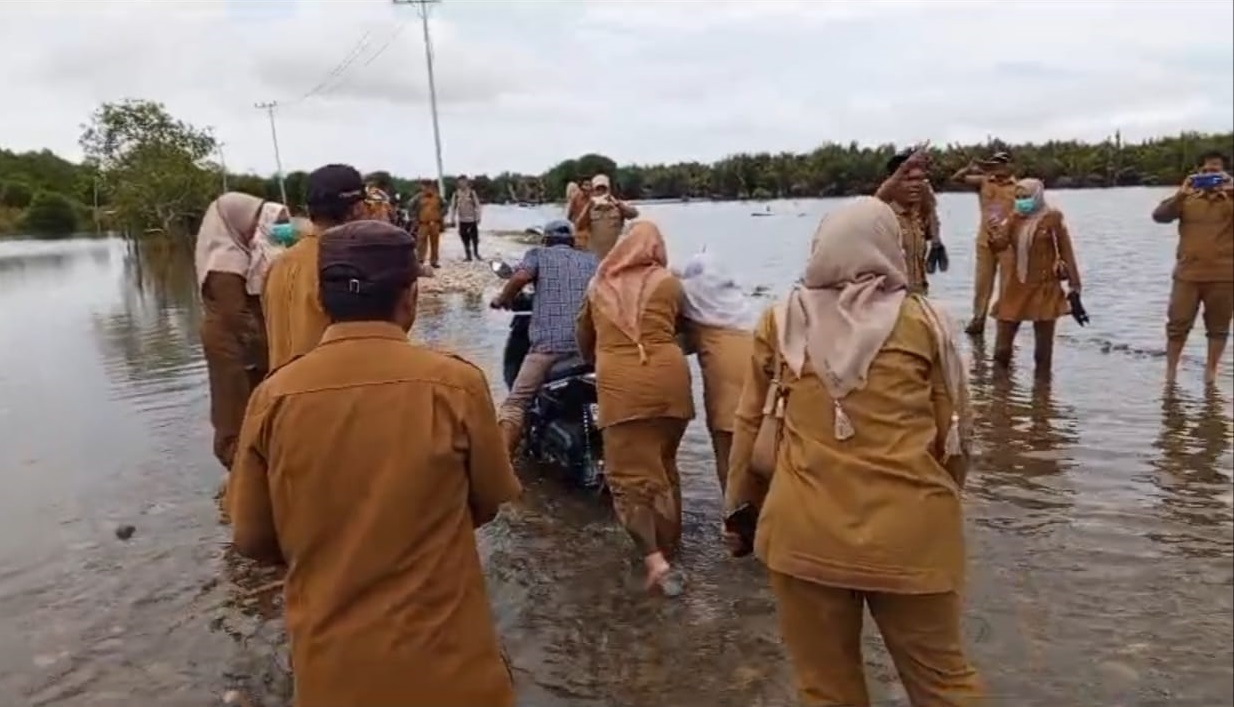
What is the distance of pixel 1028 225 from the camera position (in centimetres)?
1009

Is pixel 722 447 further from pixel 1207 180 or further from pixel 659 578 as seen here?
pixel 1207 180

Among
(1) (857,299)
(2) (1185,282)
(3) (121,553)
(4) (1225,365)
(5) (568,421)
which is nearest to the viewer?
(1) (857,299)

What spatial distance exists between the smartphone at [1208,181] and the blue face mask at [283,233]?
701 cm

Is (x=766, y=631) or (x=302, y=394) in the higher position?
(x=302, y=394)

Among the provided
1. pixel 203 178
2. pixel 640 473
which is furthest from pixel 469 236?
pixel 203 178

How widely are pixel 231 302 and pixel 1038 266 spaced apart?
6.84 m

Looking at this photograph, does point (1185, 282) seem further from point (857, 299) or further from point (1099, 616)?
point (857, 299)

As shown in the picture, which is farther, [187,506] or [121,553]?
[187,506]

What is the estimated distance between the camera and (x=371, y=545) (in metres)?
2.52

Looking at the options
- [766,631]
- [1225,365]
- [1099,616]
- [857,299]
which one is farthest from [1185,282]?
[857,299]

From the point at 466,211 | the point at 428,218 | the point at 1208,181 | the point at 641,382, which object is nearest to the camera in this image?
the point at 641,382

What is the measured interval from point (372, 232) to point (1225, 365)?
961cm

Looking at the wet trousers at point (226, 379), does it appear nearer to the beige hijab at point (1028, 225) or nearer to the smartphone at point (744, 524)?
the smartphone at point (744, 524)

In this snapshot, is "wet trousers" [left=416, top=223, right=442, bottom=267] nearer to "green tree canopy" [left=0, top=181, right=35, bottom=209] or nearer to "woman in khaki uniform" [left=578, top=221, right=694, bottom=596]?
"woman in khaki uniform" [left=578, top=221, right=694, bottom=596]
